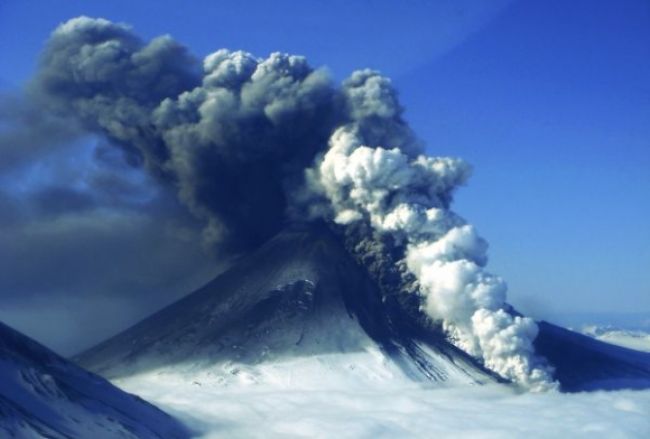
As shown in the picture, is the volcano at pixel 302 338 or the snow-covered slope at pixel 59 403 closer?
the snow-covered slope at pixel 59 403

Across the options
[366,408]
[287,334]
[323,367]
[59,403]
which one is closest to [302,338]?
[287,334]

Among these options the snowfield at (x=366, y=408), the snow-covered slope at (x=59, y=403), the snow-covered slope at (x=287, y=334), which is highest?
the snow-covered slope at (x=287, y=334)

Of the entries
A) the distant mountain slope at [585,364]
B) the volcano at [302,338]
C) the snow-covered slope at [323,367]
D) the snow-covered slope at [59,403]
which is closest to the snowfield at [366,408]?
the snow-covered slope at [323,367]

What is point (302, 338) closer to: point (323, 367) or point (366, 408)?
point (323, 367)

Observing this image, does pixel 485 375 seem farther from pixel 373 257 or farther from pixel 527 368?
pixel 373 257

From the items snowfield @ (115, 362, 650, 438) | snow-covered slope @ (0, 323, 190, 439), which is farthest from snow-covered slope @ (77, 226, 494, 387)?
snow-covered slope @ (0, 323, 190, 439)

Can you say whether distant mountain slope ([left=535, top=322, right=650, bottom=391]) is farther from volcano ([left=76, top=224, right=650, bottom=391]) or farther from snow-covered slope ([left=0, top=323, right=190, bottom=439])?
snow-covered slope ([left=0, top=323, right=190, bottom=439])

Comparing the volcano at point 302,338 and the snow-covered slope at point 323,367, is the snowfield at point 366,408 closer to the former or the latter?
the snow-covered slope at point 323,367
